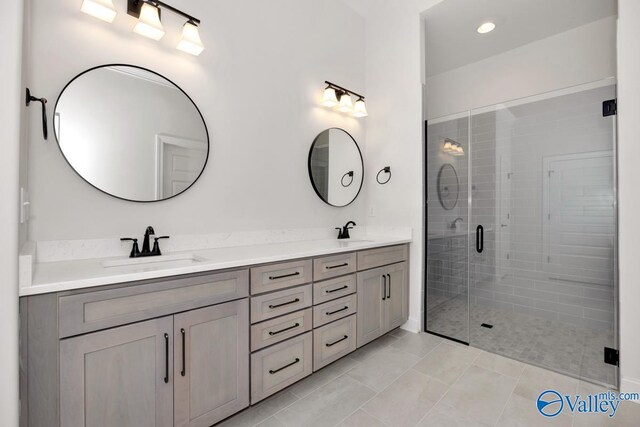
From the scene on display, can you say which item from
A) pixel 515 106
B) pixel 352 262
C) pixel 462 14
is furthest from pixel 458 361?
pixel 462 14

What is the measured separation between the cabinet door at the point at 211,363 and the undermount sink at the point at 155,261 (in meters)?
0.29

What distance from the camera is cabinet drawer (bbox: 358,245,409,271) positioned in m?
2.28

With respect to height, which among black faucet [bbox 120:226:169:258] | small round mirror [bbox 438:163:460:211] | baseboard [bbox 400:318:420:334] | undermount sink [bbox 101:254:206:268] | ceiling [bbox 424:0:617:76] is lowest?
baseboard [bbox 400:318:420:334]

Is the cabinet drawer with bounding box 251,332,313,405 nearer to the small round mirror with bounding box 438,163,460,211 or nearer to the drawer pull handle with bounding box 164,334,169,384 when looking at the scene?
the drawer pull handle with bounding box 164,334,169,384

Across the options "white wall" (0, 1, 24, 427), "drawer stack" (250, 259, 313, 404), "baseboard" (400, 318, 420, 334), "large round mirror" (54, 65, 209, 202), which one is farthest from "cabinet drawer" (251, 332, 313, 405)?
"baseboard" (400, 318, 420, 334)

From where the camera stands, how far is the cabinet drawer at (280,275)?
1.61m

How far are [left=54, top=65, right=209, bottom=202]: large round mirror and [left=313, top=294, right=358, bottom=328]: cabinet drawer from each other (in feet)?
3.88

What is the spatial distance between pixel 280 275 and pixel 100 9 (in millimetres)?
1692

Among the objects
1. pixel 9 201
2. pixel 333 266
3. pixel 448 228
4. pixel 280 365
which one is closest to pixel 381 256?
pixel 333 266

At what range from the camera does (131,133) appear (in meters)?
1.70

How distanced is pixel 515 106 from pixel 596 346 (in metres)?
1.91

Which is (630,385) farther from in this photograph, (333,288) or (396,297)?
(333,288)

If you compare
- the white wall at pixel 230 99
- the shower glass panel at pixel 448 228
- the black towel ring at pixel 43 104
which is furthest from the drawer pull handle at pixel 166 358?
the shower glass panel at pixel 448 228

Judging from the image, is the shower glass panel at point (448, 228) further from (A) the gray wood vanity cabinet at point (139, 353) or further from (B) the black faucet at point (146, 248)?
(B) the black faucet at point (146, 248)
